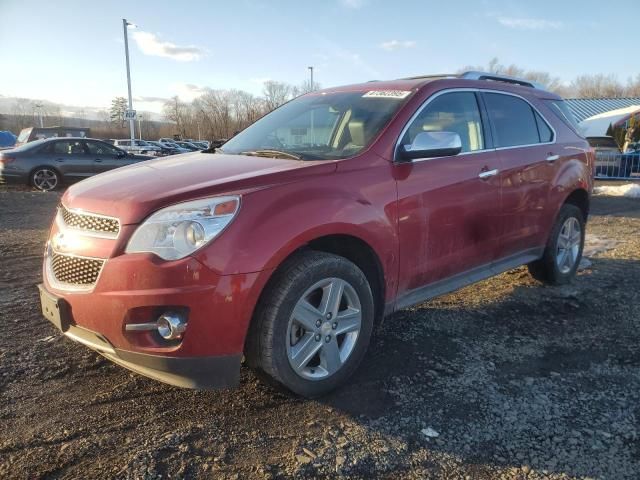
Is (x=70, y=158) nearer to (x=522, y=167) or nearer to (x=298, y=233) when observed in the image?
(x=522, y=167)

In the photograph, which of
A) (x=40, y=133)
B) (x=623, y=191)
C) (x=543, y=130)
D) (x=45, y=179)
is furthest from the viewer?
(x=40, y=133)

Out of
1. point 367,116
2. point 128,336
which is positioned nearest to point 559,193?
point 367,116

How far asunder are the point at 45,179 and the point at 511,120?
12662 mm

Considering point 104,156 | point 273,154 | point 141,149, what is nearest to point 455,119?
point 273,154

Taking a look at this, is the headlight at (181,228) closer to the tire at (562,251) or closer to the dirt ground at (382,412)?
the dirt ground at (382,412)

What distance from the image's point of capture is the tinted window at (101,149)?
46.6 feet

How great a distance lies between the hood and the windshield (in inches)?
12.6

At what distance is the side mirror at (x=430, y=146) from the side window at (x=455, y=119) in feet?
0.60

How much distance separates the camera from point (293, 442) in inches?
97.8

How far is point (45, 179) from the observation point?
43.7ft

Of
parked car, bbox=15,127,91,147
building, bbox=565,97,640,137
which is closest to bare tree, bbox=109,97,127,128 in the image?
parked car, bbox=15,127,91,147

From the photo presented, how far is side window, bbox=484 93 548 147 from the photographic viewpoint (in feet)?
13.5

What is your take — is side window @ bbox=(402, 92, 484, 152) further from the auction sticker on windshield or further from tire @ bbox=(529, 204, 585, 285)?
tire @ bbox=(529, 204, 585, 285)

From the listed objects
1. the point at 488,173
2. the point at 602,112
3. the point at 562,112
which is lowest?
the point at 488,173
